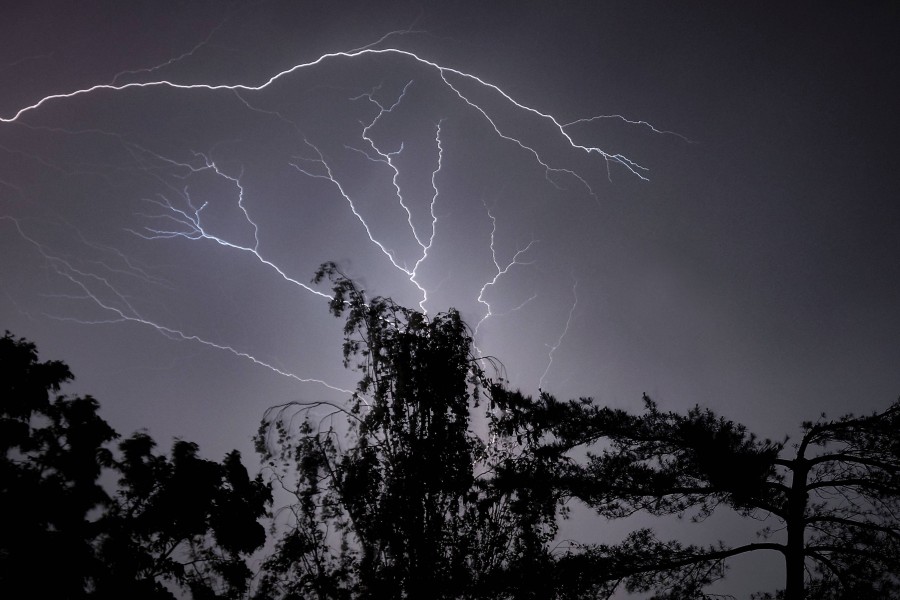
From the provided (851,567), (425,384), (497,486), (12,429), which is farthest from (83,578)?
(851,567)

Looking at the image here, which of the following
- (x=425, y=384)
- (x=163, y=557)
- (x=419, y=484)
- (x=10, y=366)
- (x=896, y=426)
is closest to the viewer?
(x=896, y=426)

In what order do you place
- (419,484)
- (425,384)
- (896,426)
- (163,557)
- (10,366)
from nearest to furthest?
1. (896,426)
2. (419,484)
3. (425,384)
4. (10,366)
5. (163,557)

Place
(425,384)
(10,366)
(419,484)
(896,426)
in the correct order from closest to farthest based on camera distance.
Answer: (896,426) → (419,484) → (425,384) → (10,366)

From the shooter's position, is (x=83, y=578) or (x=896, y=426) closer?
(x=896, y=426)

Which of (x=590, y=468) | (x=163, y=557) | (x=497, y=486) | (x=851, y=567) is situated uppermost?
(x=590, y=468)

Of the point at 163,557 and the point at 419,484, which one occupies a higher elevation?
the point at 419,484

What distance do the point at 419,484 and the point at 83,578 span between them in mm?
4850

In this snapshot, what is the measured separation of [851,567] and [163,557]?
30.9ft

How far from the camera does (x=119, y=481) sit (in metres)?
8.27

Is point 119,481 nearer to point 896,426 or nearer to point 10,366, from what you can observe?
point 10,366

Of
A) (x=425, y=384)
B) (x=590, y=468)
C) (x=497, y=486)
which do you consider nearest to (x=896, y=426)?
(x=590, y=468)

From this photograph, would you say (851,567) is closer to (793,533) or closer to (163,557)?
(793,533)

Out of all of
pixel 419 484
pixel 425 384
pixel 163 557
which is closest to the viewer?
pixel 419 484

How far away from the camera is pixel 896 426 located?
16.3ft
